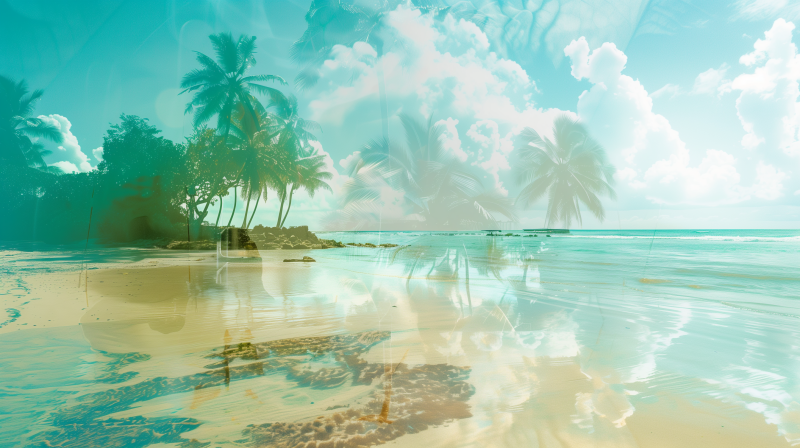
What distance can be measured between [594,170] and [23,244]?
1636 centimetres

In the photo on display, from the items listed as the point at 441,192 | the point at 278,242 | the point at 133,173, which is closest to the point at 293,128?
the point at 441,192

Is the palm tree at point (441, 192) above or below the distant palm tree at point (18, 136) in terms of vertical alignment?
below

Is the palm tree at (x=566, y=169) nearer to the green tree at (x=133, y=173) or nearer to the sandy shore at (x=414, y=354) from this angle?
the sandy shore at (x=414, y=354)

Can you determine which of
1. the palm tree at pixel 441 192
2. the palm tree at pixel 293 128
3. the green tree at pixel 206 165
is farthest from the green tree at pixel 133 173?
the palm tree at pixel 441 192

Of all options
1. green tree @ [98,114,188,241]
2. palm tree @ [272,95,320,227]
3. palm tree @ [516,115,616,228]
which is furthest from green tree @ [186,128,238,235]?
palm tree @ [516,115,616,228]

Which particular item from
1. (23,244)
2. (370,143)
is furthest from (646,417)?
(23,244)

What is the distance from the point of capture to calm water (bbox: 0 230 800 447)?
1.91 meters

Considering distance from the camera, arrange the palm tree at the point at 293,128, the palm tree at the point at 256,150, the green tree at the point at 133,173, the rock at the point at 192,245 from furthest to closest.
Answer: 1. the rock at the point at 192,245
2. the green tree at the point at 133,173
3. the palm tree at the point at 256,150
4. the palm tree at the point at 293,128

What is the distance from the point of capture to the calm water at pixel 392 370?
1.91 meters

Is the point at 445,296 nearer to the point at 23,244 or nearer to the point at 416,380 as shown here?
the point at 416,380

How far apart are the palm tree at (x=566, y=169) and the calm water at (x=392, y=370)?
1.79m

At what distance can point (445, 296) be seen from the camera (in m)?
6.30

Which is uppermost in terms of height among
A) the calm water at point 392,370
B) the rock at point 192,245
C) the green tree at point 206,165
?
the green tree at point 206,165

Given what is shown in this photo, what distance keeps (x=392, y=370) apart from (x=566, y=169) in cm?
424
